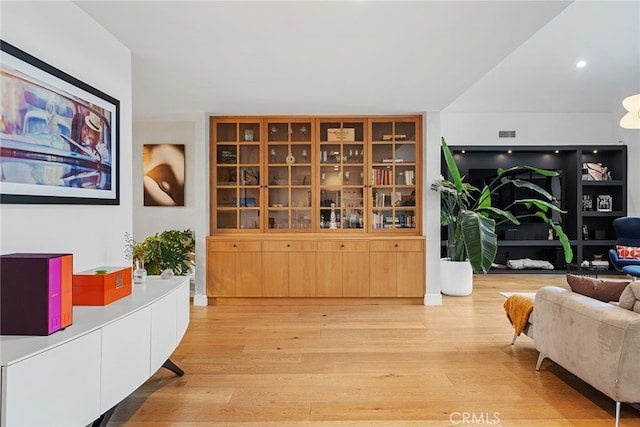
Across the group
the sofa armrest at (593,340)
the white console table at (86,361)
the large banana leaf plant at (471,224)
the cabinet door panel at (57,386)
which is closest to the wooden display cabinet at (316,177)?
the large banana leaf plant at (471,224)

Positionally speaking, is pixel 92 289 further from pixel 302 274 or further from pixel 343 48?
pixel 302 274

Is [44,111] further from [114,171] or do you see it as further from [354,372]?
[354,372]

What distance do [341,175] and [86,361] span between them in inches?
146

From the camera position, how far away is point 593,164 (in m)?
6.61

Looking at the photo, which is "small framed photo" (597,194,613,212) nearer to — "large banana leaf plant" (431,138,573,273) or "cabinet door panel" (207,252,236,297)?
"large banana leaf plant" (431,138,573,273)

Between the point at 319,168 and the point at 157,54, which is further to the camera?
the point at 319,168

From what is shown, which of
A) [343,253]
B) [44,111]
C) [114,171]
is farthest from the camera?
[343,253]

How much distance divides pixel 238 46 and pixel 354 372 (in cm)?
Result: 250

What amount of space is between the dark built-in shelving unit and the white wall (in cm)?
525

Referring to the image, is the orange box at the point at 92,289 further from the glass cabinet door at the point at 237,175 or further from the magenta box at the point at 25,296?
the glass cabinet door at the point at 237,175

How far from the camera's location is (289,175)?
16.1 feet

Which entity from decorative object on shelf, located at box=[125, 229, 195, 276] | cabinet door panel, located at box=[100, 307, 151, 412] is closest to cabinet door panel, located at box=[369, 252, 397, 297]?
decorative object on shelf, located at box=[125, 229, 195, 276]

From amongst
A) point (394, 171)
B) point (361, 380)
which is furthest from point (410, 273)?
point (361, 380)

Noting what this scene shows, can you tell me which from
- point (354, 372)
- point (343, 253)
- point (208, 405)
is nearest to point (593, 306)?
point (354, 372)
